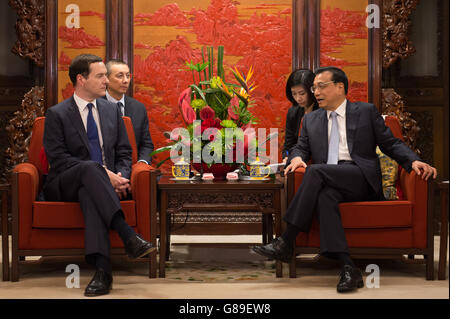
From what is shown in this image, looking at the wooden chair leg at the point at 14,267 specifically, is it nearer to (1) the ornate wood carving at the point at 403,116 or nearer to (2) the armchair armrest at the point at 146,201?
(2) the armchair armrest at the point at 146,201

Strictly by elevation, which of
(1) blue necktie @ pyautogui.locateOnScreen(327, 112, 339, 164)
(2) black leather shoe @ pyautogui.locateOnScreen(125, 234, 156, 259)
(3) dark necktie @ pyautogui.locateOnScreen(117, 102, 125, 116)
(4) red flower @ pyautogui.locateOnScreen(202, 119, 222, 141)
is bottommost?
(2) black leather shoe @ pyautogui.locateOnScreen(125, 234, 156, 259)

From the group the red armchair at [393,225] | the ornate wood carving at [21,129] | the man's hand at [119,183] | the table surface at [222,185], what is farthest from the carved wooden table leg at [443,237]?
the ornate wood carving at [21,129]

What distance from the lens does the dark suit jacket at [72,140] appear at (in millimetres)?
3021

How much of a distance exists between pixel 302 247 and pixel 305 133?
0.75m

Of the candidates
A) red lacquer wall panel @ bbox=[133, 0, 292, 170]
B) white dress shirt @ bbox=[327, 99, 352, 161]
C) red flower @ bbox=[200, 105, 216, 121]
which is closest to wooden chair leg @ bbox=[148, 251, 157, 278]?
red flower @ bbox=[200, 105, 216, 121]

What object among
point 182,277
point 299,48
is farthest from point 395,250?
point 299,48

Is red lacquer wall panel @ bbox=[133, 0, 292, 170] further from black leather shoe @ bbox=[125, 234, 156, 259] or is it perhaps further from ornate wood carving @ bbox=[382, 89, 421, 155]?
black leather shoe @ bbox=[125, 234, 156, 259]

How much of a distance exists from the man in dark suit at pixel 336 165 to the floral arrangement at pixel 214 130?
0.35 metres

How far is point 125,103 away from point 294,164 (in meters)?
1.60

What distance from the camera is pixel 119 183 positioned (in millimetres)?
2992

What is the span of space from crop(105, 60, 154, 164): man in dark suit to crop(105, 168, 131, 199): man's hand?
0.92 metres

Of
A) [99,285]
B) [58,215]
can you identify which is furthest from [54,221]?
[99,285]

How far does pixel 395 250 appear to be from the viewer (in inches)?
117

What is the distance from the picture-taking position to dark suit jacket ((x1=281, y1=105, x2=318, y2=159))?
159 inches
